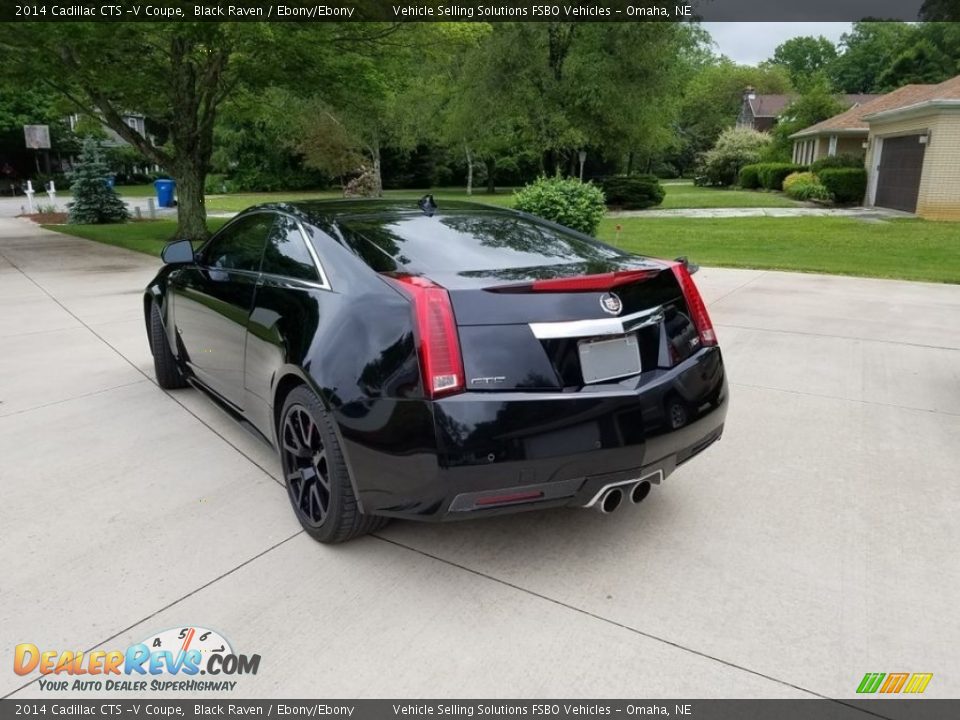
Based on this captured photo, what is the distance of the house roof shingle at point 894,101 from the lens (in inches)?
885

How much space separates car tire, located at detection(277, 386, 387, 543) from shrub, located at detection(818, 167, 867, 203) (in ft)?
94.2

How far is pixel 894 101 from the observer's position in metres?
27.7

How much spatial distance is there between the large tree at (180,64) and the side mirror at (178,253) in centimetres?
940

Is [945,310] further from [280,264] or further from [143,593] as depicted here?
[143,593]

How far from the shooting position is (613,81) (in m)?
29.0

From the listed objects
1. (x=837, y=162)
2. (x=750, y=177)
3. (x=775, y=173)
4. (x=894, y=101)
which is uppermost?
(x=894, y=101)

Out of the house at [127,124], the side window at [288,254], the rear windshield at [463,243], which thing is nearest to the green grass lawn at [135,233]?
the house at [127,124]

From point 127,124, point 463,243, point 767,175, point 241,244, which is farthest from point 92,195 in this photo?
point 767,175

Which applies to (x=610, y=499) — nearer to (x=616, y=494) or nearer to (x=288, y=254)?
(x=616, y=494)

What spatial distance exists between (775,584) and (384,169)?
56144mm

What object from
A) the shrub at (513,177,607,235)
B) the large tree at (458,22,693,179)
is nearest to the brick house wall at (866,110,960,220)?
the large tree at (458,22,693,179)

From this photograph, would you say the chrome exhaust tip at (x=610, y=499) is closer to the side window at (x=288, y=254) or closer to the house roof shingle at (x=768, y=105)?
the side window at (x=288, y=254)

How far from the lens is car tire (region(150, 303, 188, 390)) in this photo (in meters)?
5.52

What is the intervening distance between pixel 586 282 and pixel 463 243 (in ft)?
2.77
